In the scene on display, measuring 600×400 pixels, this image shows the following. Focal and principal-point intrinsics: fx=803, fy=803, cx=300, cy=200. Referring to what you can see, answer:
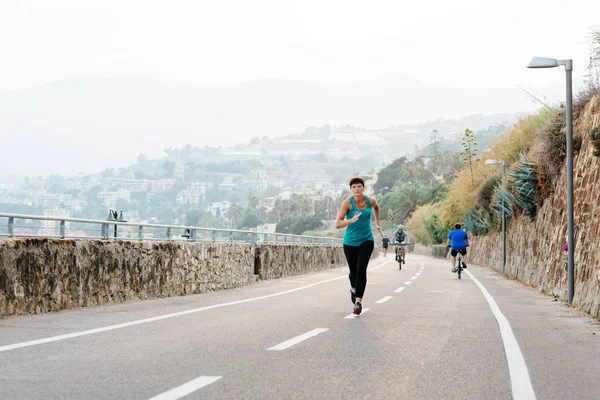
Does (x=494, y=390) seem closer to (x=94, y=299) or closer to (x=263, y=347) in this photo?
(x=263, y=347)

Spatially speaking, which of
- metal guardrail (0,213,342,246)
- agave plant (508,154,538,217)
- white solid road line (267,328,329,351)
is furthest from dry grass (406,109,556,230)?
white solid road line (267,328,329,351)

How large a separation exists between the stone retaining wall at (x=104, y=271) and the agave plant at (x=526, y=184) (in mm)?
10084

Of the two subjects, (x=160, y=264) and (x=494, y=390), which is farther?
(x=160, y=264)

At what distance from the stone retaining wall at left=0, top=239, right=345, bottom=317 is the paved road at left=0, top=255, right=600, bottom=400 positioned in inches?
17.6

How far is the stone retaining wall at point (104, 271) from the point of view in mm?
11469

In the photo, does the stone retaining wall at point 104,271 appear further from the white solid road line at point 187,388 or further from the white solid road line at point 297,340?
the white solid road line at point 187,388

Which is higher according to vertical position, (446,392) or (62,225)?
(62,225)

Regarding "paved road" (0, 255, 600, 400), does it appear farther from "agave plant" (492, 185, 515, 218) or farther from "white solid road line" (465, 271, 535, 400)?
"agave plant" (492, 185, 515, 218)

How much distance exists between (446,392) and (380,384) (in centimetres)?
52

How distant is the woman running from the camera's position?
12055 mm

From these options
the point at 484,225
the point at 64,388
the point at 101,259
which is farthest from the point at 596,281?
the point at 484,225

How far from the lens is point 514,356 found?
799 centimetres

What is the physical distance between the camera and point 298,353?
7801 mm

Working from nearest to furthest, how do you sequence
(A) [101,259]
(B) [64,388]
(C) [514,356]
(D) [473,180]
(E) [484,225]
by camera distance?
(B) [64,388], (C) [514,356], (A) [101,259], (E) [484,225], (D) [473,180]
